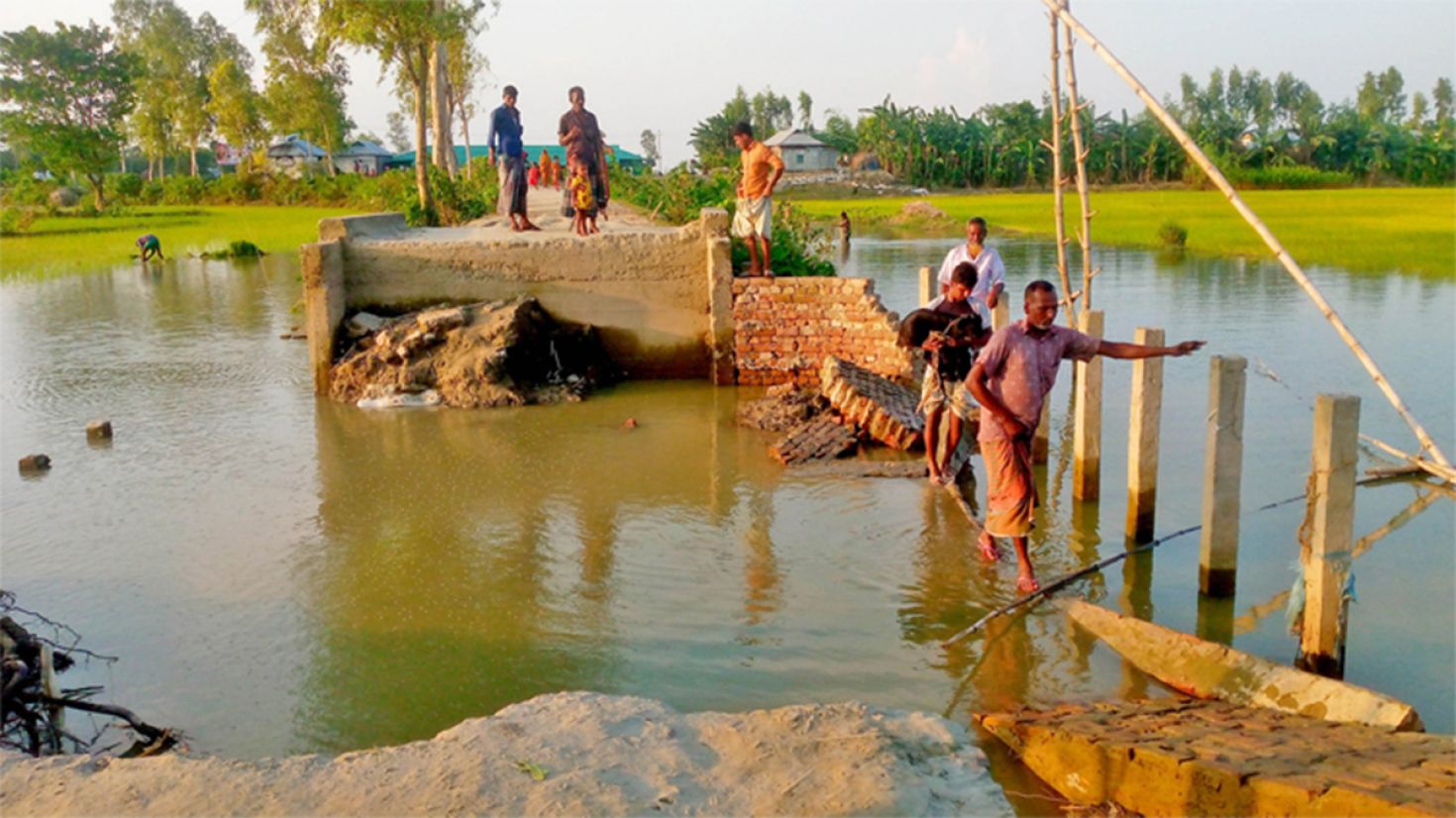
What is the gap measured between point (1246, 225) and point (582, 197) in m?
24.6

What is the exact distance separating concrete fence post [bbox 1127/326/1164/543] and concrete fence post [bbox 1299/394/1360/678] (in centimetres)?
173

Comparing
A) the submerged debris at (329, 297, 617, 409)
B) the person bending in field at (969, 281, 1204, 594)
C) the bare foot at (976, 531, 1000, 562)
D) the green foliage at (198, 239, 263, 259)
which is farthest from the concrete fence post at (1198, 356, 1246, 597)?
the green foliage at (198, 239, 263, 259)

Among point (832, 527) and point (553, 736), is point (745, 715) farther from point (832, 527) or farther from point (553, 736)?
point (832, 527)

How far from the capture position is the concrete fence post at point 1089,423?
25.1ft

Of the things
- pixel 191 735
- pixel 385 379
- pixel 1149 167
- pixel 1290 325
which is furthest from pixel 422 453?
pixel 1149 167

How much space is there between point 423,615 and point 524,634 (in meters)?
0.66

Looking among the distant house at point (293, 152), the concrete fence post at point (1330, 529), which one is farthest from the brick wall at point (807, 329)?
the distant house at point (293, 152)

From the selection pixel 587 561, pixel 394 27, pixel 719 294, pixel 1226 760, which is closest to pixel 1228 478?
pixel 1226 760

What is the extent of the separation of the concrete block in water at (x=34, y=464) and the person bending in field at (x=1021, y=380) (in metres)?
7.78

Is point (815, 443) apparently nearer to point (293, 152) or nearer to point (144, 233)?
point (144, 233)

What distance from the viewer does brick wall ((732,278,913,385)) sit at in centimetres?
1175

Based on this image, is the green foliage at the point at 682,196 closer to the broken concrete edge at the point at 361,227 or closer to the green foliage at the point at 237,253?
the broken concrete edge at the point at 361,227

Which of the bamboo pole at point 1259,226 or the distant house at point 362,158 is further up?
the distant house at point 362,158

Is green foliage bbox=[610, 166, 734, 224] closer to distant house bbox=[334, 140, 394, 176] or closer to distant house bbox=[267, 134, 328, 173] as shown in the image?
distant house bbox=[267, 134, 328, 173]
